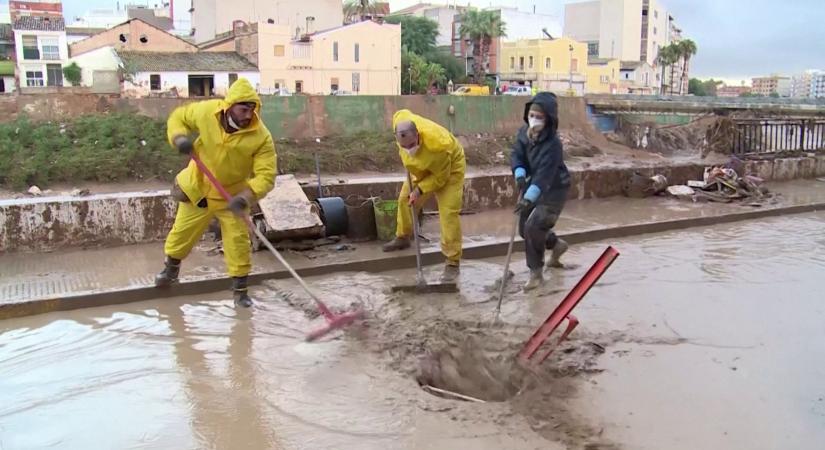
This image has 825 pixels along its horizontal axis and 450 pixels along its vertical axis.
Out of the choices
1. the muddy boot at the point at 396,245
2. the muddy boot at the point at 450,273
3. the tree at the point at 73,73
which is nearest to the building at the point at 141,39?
the tree at the point at 73,73

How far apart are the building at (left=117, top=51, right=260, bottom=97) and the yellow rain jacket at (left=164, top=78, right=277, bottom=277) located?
33.8 meters

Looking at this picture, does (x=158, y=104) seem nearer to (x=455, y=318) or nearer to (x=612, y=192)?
(x=612, y=192)

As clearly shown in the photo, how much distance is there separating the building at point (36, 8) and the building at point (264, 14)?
10.1 m

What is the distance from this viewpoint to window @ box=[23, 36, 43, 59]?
149 feet

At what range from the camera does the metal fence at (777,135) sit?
14398mm

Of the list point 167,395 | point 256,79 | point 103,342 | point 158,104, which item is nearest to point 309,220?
point 103,342

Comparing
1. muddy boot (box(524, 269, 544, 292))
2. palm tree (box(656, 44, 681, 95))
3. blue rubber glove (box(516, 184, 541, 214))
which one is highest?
palm tree (box(656, 44, 681, 95))

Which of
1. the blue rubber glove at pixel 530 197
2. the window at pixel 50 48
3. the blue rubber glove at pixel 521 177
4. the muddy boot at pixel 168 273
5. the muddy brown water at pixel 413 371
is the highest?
the window at pixel 50 48

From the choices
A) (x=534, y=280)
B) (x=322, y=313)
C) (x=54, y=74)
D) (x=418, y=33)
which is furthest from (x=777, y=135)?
(x=418, y=33)

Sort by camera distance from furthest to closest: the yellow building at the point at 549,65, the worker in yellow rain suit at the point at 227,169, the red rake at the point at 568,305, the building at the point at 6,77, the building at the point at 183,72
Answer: the yellow building at the point at 549,65, the building at the point at 6,77, the building at the point at 183,72, the worker in yellow rain suit at the point at 227,169, the red rake at the point at 568,305

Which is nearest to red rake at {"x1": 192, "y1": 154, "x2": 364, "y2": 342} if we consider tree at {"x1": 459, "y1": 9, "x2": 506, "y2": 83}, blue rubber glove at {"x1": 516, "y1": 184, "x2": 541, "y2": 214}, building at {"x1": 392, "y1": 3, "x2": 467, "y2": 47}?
blue rubber glove at {"x1": 516, "y1": 184, "x2": 541, "y2": 214}

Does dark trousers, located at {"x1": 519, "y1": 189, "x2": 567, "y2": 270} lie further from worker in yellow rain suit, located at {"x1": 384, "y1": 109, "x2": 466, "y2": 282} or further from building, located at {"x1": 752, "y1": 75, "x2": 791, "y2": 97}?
building, located at {"x1": 752, "y1": 75, "x2": 791, "y2": 97}

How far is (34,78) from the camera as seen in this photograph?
45656 mm

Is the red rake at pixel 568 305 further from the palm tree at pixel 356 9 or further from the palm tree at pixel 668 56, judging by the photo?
the palm tree at pixel 668 56
